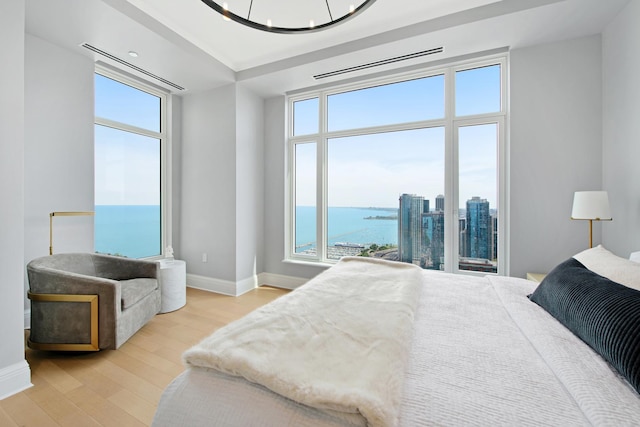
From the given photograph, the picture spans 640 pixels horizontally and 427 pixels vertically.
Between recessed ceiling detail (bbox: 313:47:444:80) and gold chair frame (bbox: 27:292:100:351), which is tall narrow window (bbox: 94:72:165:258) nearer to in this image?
gold chair frame (bbox: 27:292:100:351)

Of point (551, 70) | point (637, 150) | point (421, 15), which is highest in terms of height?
point (421, 15)

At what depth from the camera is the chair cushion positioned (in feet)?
7.30

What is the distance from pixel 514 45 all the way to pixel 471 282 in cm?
254

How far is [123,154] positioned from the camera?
356cm

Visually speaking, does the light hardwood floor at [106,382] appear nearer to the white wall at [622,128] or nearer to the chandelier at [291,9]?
the chandelier at [291,9]

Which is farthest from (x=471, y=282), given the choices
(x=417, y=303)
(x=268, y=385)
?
(x=268, y=385)

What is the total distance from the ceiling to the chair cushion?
92.5 inches

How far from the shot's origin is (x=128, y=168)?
3.62 meters

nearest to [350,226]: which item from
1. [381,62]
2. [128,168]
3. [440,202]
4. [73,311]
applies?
[440,202]

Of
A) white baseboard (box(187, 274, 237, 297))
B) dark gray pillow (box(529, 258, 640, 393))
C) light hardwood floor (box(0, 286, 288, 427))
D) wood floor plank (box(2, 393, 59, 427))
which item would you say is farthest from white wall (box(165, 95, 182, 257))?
dark gray pillow (box(529, 258, 640, 393))

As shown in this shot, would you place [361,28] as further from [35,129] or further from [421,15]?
[35,129]

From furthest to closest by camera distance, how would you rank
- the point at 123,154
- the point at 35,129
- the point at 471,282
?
1. the point at 123,154
2. the point at 35,129
3. the point at 471,282

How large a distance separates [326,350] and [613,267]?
1478 mm

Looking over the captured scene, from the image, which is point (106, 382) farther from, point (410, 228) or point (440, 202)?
point (440, 202)
